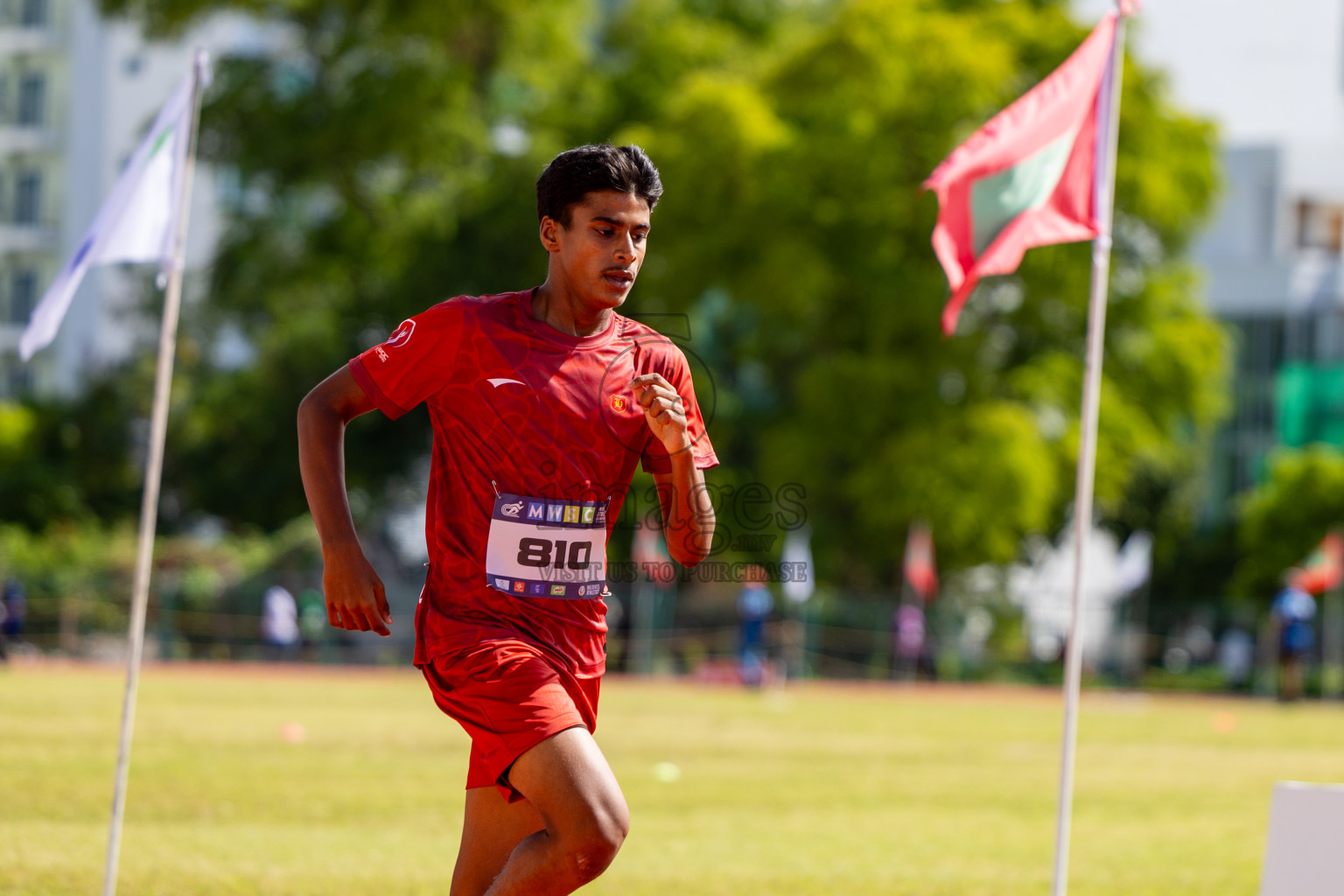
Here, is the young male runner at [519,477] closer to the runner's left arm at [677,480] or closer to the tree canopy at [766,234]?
the runner's left arm at [677,480]

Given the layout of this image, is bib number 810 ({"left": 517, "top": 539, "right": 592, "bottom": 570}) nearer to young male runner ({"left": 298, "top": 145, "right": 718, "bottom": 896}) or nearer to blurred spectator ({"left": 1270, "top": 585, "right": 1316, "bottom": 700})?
young male runner ({"left": 298, "top": 145, "right": 718, "bottom": 896})

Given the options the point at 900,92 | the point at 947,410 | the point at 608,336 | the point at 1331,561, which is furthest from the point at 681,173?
the point at 608,336

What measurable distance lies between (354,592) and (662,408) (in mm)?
965

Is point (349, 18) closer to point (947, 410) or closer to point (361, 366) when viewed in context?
point (947, 410)

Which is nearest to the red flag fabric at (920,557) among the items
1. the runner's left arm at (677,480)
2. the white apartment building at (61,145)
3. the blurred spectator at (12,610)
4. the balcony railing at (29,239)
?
the blurred spectator at (12,610)

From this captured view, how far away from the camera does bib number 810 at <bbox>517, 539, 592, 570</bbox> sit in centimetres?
501

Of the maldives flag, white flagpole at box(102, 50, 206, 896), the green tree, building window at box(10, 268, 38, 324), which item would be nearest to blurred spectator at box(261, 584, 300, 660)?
the green tree

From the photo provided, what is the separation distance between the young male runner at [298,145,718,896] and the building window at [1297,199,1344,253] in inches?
2730

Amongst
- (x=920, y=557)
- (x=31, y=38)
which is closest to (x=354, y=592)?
(x=920, y=557)

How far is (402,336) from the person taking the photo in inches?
203

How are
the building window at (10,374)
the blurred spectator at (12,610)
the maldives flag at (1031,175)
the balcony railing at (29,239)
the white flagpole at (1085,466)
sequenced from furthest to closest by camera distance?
the building window at (10,374) < the balcony railing at (29,239) < the blurred spectator at (12,610) < the maldives flag at (1031,175) < the white flagpole at (1085,466)

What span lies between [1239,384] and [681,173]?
3566 cm

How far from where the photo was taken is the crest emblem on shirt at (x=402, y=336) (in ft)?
16.8

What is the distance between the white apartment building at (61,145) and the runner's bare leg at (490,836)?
61440 millimetres
